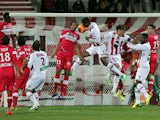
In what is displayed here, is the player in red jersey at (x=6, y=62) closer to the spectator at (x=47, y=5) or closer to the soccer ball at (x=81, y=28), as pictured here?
the soccer ball at (x=81, y=28)

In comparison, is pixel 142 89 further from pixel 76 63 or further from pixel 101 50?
pixel 76 63

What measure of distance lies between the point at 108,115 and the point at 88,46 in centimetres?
474

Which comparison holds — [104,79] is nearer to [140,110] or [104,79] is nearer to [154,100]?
[154,100]

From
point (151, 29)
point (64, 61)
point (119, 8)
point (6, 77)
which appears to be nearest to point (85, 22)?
point (64, 61)

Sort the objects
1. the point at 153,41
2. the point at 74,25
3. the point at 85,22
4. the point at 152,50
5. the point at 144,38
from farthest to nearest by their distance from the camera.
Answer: the point at 74,25 → the point at 85,22 → the point at 152,50 → the point at 153,41 → the point at 144,38

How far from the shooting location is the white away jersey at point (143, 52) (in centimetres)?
2199

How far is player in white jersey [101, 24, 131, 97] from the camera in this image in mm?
22891

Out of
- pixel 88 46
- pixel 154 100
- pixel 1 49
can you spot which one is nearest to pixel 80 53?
pixel 88 46

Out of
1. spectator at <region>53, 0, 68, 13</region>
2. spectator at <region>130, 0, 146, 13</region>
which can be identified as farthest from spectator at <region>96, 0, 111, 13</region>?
spectator at <region>130, 0, 146, 13</region>

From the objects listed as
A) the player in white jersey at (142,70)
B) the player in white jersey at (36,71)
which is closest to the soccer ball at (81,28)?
the player in white jersey at (142,70)

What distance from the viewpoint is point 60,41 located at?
23.7 metres

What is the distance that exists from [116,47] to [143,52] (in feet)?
3.42

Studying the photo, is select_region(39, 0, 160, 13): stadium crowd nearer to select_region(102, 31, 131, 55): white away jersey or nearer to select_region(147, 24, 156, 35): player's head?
select_region(102, 31, 131, 55): white away jersey

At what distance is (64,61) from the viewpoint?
23.7m
